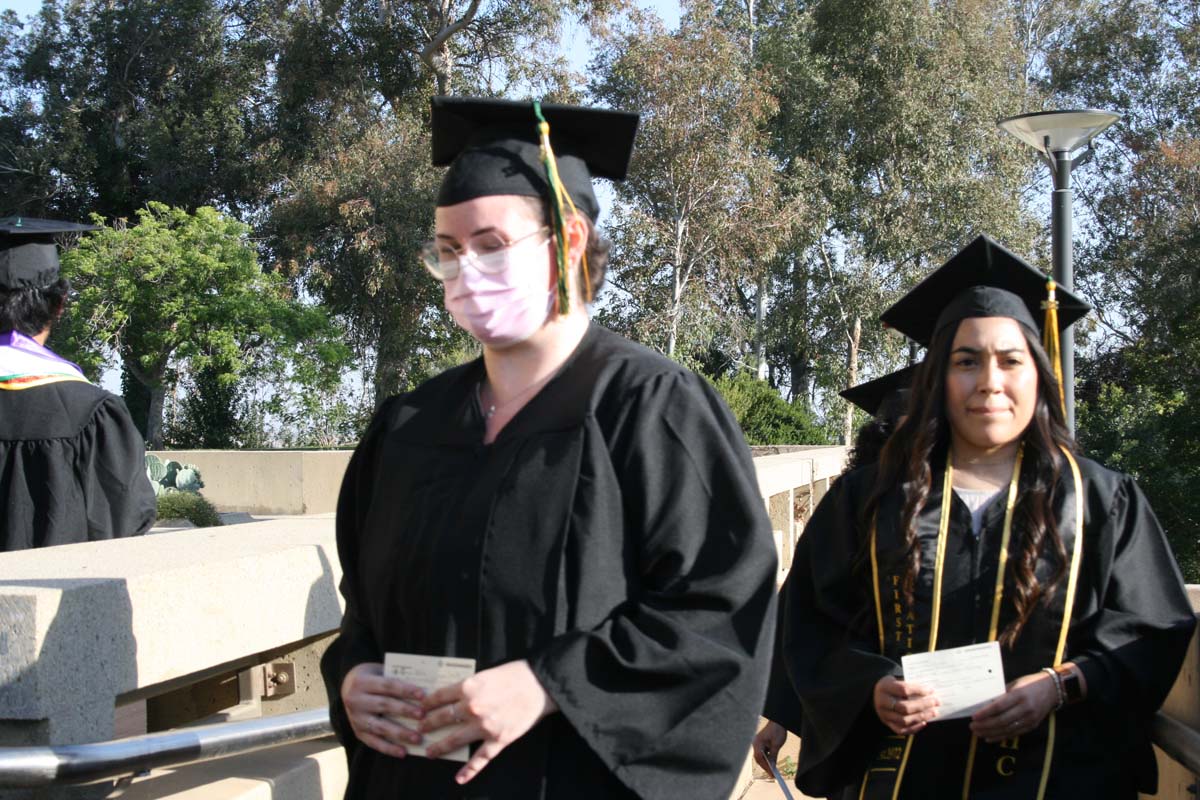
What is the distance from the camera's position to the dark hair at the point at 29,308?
14.0 ft

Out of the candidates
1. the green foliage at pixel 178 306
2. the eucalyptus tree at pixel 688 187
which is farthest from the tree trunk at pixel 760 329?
the green foliage at pixel 178 306

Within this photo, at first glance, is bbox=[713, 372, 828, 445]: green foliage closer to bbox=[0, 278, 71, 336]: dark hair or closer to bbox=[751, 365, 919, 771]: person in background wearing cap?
bbox=[751, 365, 919, 771]: person in background wearing cap

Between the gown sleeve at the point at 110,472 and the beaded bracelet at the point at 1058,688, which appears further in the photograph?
the gown sleeve at the point at 110,472

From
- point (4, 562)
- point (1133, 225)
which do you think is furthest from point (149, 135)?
point (4, 562)

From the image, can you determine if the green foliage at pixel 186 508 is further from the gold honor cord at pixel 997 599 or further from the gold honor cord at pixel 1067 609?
the gold honor cord at pixel 1067 609

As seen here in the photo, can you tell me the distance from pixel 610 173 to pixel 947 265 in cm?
124

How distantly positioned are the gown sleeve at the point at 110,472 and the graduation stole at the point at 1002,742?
2520mm

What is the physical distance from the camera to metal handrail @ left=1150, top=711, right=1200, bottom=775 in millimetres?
2723

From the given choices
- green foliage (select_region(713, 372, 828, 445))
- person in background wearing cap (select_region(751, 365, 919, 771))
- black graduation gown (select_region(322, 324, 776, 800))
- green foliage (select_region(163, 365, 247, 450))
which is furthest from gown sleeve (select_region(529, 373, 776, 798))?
green foliage (select_region(163, 365, 247, 450))

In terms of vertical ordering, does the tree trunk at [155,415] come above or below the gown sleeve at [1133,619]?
below

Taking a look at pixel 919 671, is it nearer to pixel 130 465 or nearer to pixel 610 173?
pixel 610 173

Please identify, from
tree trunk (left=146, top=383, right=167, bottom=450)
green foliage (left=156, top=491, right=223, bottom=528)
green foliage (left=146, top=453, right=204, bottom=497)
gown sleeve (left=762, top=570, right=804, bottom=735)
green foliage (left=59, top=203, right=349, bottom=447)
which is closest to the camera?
gown sleeve (left=762, top=570, right=804, bottom=735)

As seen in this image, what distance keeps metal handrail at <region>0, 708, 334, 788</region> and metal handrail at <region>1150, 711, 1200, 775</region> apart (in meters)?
1.87

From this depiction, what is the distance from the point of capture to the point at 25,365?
4.16 m
